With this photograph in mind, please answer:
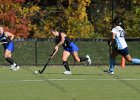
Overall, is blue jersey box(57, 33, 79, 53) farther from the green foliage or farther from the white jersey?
the green foliage

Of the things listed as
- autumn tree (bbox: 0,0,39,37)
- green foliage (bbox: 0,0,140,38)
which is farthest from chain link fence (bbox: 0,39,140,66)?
green foliage (bbox: 0,0,140,38)

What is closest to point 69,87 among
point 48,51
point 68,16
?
point 48,51

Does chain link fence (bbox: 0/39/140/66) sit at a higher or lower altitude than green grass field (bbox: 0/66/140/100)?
lower

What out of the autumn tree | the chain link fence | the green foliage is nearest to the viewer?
the chain link fence

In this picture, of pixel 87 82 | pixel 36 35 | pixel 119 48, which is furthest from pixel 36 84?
pixel 36 35

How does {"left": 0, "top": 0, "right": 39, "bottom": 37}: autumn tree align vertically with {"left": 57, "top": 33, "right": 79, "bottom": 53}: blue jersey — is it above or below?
below

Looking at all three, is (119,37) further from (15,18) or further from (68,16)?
(68,16)

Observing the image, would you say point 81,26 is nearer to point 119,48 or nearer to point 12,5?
point 12,5

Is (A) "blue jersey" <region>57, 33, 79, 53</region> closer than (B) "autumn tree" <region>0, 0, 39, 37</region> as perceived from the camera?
Yes

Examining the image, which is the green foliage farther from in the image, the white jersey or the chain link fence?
the white jersey

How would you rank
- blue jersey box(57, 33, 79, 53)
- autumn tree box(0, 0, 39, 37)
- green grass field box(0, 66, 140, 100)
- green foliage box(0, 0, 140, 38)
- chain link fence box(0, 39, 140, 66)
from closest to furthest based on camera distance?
green grass field box(0, 66, 140, 100), blue jersey box(57, 33, 79, 53), chain link fence box(0, 39, 140, 66), autumn tree box(0, 0, 39, 37), green foliage box(0, 0, 140, 38)

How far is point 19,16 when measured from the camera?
98.2 feet

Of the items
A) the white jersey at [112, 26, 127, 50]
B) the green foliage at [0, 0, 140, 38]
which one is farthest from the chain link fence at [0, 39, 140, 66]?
the white jersey at [112, 26, 127, 50]

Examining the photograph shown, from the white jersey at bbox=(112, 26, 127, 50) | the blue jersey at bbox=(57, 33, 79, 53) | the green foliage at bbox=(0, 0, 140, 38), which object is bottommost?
the green foliage at bbox=(0, 0, 140, 38)
